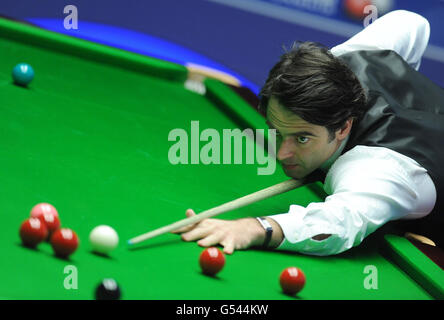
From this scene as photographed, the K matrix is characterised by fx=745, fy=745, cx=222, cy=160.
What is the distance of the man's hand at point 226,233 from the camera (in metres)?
2.55

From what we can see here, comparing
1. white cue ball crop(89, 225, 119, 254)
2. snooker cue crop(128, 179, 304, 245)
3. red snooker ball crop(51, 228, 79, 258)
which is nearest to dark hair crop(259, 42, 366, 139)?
snooker cue crop(128, 179, 304, 245)

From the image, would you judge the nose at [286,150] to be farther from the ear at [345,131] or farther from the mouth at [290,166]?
the ear at [345,131]

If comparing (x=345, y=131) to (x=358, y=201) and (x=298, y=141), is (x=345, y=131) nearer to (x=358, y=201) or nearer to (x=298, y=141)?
(x=298, y=141)

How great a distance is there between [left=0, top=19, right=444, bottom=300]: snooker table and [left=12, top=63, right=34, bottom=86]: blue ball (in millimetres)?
56

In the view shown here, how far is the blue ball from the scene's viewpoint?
3.76 meters

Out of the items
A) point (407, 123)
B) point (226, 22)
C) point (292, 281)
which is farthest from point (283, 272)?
point (226, 22)

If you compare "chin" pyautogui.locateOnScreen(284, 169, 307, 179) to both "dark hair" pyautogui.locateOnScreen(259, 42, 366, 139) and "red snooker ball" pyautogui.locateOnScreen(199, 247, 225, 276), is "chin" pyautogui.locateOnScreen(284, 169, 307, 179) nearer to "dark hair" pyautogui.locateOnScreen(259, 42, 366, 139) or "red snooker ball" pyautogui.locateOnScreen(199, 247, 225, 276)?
"dark hair" pyautogui.locateOnScreen(259, 42, 366, 139)

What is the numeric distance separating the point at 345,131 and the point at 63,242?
4.69 ft

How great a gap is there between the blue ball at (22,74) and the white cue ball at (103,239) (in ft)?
5.81

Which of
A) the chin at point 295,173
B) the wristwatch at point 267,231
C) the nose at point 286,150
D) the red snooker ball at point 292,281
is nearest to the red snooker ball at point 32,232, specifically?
the red snooker ball at point 292,281

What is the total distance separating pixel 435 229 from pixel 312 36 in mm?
3568

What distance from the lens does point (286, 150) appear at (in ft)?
9.91
